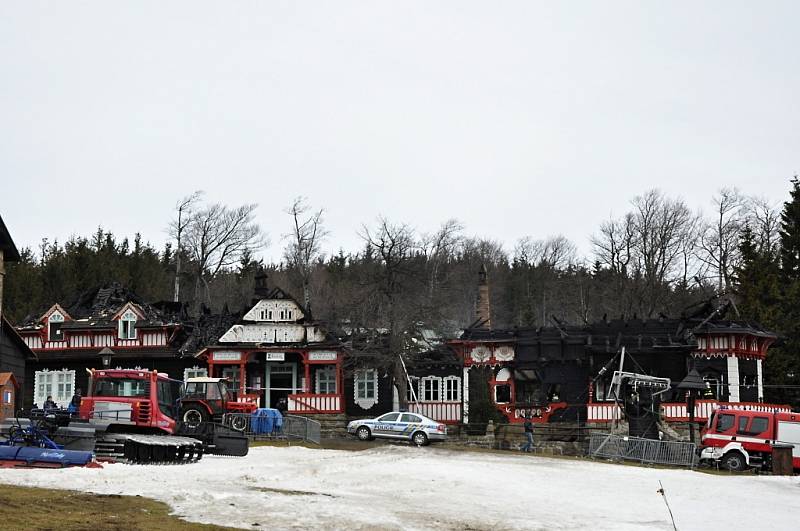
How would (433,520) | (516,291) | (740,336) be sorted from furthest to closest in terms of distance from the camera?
(516,291) → (740,336) → (433,520)

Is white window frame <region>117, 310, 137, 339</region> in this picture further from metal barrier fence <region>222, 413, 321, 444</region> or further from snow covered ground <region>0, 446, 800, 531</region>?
snow covered ground <region>0, 446, 800, 531</region>

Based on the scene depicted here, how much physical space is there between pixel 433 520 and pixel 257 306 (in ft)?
102

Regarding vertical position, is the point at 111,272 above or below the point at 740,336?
above

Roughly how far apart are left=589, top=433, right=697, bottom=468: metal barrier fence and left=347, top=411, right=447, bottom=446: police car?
20.6ft

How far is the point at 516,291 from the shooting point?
90.2m

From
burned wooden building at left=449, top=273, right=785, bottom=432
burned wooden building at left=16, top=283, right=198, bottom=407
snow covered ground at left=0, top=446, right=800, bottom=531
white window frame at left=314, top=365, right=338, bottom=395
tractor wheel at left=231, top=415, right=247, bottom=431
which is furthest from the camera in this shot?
burned wooden building at left=16, top=283, right=198, bottom=407

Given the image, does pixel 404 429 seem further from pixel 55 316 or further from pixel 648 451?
pixel 55 316

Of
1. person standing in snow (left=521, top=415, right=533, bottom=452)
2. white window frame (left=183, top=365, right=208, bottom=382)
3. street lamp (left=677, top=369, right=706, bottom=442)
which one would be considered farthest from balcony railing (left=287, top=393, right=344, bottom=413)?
street lamp (left=677, top=369, right=706, bottom=442)

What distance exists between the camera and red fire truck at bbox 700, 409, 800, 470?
34.2 metres

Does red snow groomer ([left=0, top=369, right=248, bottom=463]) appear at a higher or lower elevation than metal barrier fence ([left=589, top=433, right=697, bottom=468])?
higher

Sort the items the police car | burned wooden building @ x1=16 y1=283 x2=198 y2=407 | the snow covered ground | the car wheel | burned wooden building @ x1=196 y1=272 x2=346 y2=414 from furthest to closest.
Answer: burned wooden building @ x1=16 y1=283 x2=198 y2=407 < burned wooden building @ x1=196 y1=272 x2=346 y2=414 < the car wheel < the police car < the snow covered ground

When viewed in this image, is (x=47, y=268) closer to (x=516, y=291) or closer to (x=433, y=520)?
(x=516, y=291)

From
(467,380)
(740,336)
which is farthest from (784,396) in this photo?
(467,380)

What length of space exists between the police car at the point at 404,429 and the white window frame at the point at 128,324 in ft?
53.0
